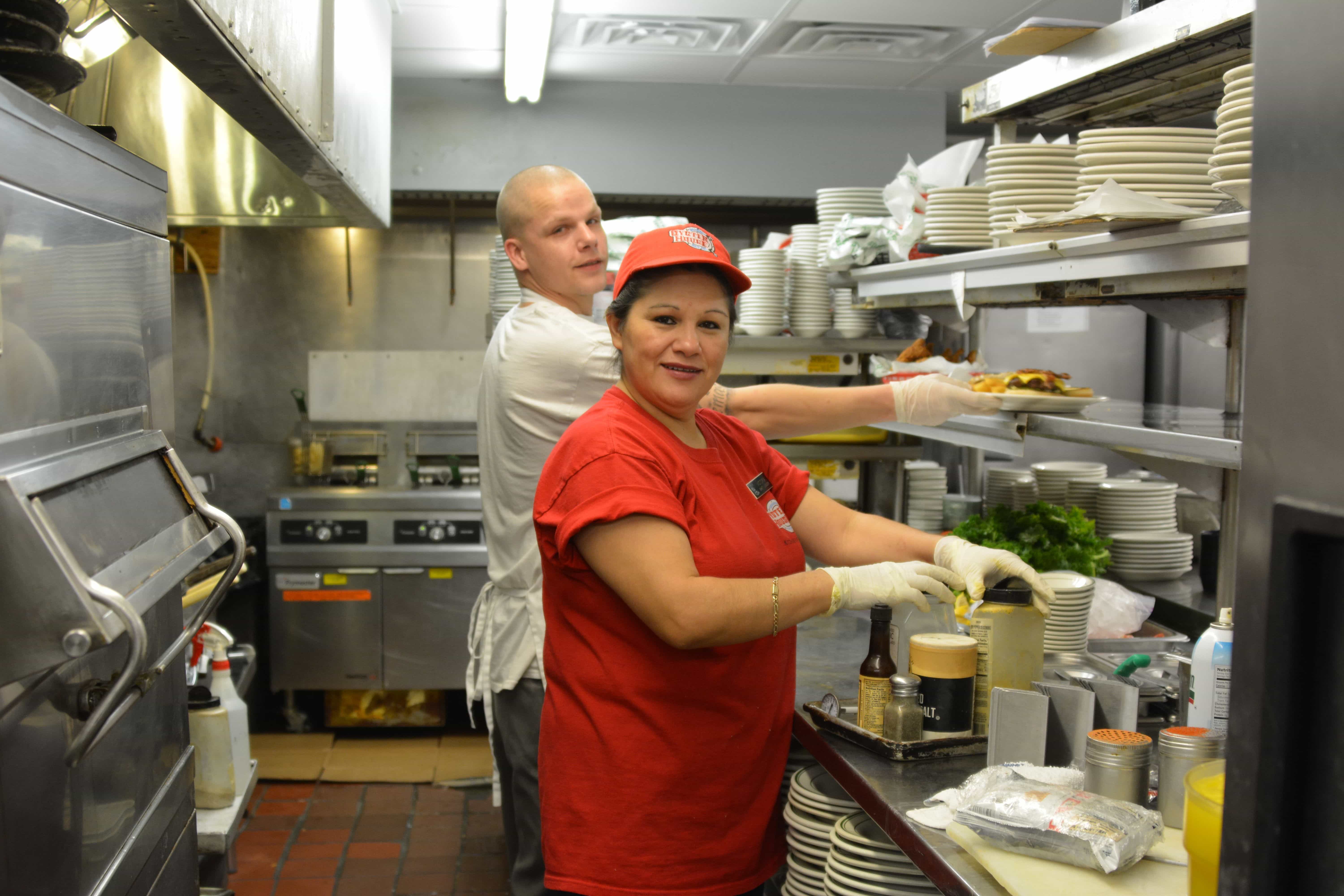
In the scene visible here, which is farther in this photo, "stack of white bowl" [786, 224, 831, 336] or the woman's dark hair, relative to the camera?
"stack of white bowl" [786, 224, 831, 336]

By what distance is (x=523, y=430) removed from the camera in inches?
95.8

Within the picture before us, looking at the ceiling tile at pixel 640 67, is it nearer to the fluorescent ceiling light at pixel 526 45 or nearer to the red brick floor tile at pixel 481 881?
the fluorescent ceiling light at pixel 526 45

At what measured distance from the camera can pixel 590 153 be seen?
5250 mm

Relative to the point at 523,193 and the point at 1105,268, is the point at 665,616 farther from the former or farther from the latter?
the point at 523,193

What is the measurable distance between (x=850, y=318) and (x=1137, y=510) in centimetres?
128

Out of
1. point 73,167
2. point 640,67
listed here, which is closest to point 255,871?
point 73,167

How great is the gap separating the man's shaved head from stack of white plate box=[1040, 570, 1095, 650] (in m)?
1.45

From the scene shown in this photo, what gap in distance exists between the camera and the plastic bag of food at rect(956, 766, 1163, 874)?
1.35 m

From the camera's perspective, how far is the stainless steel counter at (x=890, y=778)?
1.42m

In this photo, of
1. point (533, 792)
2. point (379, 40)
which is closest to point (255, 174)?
point (379, 40)

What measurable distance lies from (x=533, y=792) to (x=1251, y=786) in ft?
6.70

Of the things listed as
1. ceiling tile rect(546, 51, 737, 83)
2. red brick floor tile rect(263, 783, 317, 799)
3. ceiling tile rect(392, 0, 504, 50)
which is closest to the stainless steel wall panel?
ceiling tile rect(392, 0, 504, 50)

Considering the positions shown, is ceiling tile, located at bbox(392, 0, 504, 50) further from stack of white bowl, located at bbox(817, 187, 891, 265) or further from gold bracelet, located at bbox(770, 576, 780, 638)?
gold bracelet, located at bbox(770, 576, 780, 638)

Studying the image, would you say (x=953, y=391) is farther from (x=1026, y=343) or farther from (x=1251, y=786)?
(x=1026, y=343)
